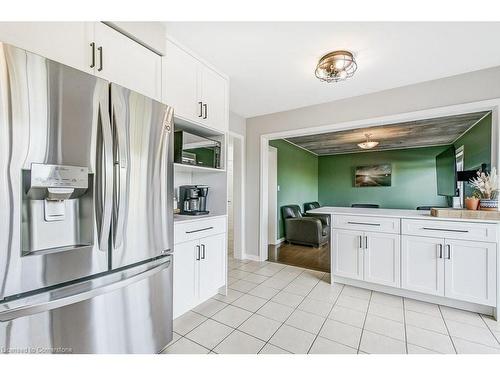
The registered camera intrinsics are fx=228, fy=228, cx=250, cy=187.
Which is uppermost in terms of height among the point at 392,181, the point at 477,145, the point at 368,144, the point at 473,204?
the point at 368,144

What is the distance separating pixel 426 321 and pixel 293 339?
124 centimetres

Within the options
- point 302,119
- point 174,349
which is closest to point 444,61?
point 302,119

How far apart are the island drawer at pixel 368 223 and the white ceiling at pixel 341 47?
158 centimetres

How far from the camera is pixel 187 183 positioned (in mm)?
2627

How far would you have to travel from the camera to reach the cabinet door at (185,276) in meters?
1.89

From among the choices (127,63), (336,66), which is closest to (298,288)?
(336,66)

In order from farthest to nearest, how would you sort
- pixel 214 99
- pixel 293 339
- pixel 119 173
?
pixel 214 99
pixel 293 339
pixel 119 173

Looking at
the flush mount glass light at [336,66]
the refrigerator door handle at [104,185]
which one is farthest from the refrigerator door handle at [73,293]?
the flush mount glass light at [336,66]

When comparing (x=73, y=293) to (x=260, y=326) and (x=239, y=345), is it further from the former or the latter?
(x=260, y=326)

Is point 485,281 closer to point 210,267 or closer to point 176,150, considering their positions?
point 210,267

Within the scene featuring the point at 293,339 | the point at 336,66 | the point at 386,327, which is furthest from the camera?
the point at 336,66

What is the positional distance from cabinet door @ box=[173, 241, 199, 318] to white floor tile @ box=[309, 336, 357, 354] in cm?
106

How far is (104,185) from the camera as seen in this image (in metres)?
1.23

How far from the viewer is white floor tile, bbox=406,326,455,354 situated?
164 cm
